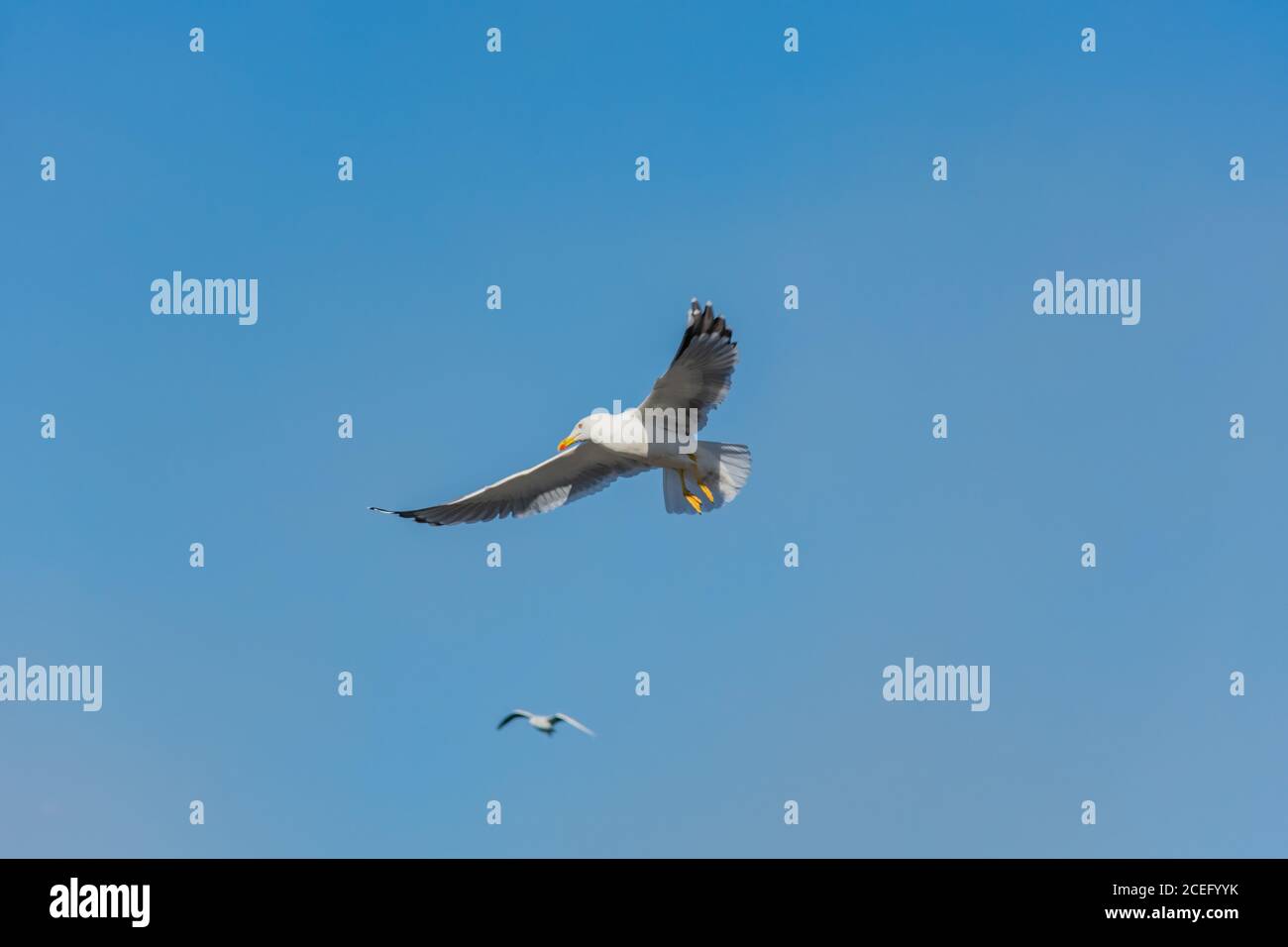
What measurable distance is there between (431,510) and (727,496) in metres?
2.79

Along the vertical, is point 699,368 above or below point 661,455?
above

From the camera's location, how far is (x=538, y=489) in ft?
46.7

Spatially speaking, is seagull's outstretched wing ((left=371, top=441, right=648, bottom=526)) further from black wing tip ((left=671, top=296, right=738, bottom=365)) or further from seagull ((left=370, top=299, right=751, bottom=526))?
black wing tip ((left=671, top=296, right=738, bottom=365))

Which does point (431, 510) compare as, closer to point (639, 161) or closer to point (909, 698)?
point (639, 161)

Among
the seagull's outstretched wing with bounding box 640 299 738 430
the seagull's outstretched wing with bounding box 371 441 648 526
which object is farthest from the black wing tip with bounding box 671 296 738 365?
the seagull's outstretched wing with bounding box 371 441 648 526

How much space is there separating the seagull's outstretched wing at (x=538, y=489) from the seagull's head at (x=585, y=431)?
56cm

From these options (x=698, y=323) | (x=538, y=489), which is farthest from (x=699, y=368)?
(x=538, y=489)

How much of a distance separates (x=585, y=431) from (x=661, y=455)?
2.26 ft

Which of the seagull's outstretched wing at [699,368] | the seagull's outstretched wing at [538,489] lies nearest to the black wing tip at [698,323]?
the seagull's outstretched wing at [699,368]

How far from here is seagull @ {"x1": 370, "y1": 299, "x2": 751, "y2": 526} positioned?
12062 mm

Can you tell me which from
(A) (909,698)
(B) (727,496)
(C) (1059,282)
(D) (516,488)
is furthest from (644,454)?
(C) (1059,282)

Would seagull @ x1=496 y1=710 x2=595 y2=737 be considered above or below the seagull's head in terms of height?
below

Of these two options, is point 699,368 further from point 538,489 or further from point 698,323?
point 538,489
